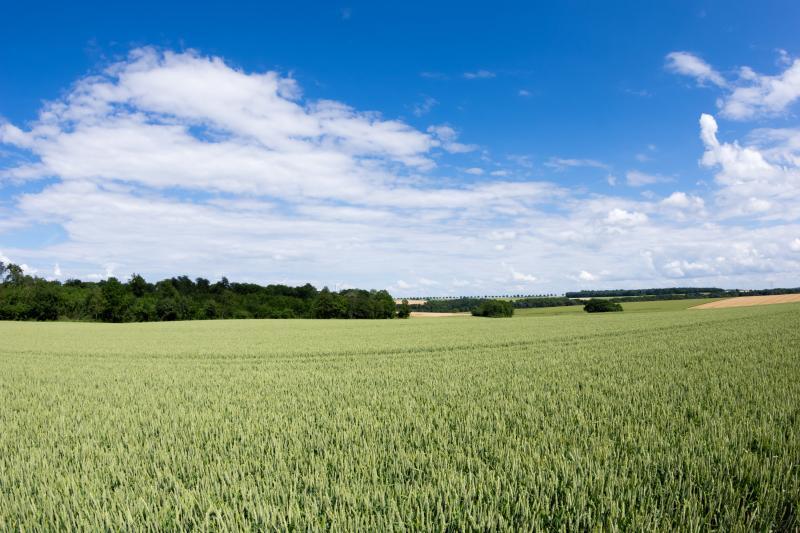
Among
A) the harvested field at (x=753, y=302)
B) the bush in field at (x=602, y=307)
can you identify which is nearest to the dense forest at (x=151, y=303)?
the bush in field at (x=602, y=307)

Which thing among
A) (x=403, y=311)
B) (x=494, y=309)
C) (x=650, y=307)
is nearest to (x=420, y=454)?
(x=650, y=307)

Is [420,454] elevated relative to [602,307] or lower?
elevated

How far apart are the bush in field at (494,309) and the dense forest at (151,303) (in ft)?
61.2

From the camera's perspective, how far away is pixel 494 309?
92.8m

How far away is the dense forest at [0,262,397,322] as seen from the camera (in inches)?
3250

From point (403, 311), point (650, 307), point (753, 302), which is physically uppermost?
point (753, 302)

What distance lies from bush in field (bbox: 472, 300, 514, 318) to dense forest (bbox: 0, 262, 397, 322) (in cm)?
1866

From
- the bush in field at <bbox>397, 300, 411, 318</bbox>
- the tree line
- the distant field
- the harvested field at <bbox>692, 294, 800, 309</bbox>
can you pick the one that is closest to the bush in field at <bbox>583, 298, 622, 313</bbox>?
the distant field

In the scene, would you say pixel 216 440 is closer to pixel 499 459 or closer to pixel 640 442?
pixel 499 459

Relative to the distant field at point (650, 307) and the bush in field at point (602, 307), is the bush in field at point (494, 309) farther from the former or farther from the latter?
the bush in field at point (602, 307)

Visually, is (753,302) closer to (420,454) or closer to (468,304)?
(468,304)

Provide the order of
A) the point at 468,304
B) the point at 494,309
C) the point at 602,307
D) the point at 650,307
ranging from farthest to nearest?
1. the point at 468,304
2. the point at 494,309
3. the point at 602,307
4. the point at 650,307

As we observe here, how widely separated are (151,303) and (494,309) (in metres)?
65.3

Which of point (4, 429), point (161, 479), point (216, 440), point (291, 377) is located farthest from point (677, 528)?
point (291, 377)
